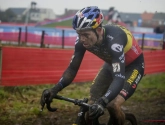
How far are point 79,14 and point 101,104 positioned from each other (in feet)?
3.86

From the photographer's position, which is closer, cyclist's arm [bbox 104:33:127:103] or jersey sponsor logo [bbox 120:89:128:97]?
cyclist's arm [bbox 104:33:127:103]

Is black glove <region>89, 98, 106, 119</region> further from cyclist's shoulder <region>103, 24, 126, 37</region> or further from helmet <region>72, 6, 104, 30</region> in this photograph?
cyclist's shoulder <region>103, 24, 126, 37</region>

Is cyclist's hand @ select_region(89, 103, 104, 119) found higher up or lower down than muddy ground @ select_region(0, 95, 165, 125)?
higher up

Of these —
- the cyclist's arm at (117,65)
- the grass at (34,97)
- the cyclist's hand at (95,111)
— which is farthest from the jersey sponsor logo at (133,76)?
the grass at (34,97)

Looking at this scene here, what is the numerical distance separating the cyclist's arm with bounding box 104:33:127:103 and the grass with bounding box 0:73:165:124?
3.18 meters

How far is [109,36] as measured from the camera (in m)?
3.66

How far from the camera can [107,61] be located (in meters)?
4.04

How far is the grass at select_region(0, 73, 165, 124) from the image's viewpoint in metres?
6.21

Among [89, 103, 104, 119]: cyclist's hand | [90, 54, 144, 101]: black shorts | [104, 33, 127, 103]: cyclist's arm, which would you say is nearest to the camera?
[89, 103, 104, 119]: cyclist's hand

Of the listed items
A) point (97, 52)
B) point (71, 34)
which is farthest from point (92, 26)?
point (71, 34)

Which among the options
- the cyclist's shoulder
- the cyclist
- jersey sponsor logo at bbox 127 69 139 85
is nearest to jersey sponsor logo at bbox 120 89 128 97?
the cyclist

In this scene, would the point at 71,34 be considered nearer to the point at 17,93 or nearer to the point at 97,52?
the point at 17,93

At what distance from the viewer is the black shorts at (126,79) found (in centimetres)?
383

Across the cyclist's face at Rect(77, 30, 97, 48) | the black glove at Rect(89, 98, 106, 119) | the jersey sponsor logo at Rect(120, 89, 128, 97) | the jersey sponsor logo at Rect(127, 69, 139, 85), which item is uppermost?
the cyclist's face at Rect(77, 30, 97, 48)
